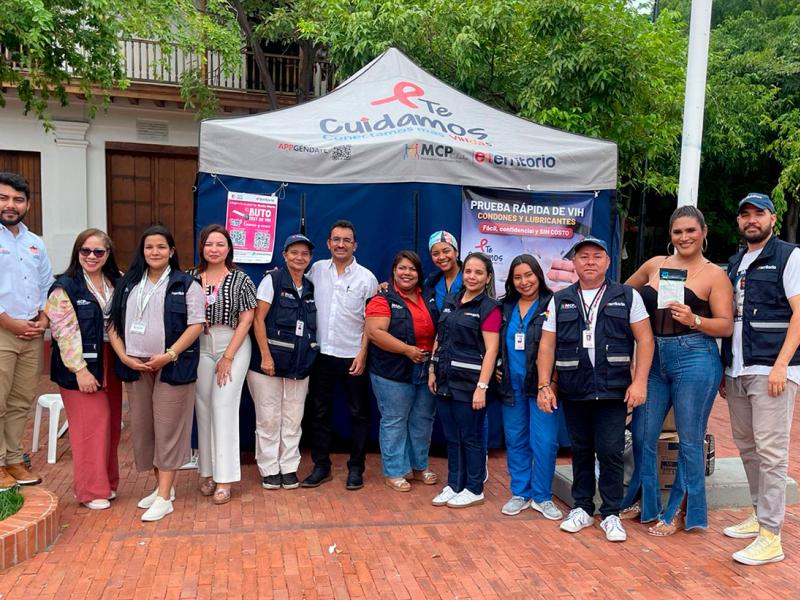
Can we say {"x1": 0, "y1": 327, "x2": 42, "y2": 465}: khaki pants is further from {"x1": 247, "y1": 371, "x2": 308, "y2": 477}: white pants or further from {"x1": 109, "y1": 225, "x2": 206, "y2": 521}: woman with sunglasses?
{"x1": 247, "y1": 371, "x2": 308, "y2": 477}: white pants

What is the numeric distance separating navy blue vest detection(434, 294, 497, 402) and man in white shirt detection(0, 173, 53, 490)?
2.68 m

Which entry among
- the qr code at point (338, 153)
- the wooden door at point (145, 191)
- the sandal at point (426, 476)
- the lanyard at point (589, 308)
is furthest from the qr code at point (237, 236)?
the wooden door at point (145, 191)

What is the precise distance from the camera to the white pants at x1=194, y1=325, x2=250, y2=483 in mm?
4434

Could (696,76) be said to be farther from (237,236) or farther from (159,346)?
(159,346)

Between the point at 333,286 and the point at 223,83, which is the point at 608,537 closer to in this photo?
the point at 333,286

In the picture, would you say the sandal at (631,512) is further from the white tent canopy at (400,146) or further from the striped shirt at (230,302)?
the striped shirt at (230,302)

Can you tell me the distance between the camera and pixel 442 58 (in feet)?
30.2

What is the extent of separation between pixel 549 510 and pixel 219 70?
10.5 m

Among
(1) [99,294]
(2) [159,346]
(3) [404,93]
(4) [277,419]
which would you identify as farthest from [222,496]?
(3) [404,93]

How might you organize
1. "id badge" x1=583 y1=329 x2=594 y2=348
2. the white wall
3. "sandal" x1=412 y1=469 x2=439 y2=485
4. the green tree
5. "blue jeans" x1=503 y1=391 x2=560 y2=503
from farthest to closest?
the white wall → the green tree → "sandal" x1=412 y1=469 x2=439 y2=485 → "blue jeans" x1=503 y1=391 x2=560 y2=503 → "id badge" x1=583 y1=329 x2=594 y2=348

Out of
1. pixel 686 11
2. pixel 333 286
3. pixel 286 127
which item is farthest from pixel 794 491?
pixel 686 11

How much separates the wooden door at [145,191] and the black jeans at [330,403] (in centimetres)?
831

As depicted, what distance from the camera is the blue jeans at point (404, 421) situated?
15.4ft

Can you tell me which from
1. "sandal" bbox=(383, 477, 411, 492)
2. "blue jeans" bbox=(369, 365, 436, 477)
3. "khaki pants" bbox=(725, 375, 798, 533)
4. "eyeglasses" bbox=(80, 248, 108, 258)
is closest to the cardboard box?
"khaki pants" bbox=(725, 375, 798, 533)
